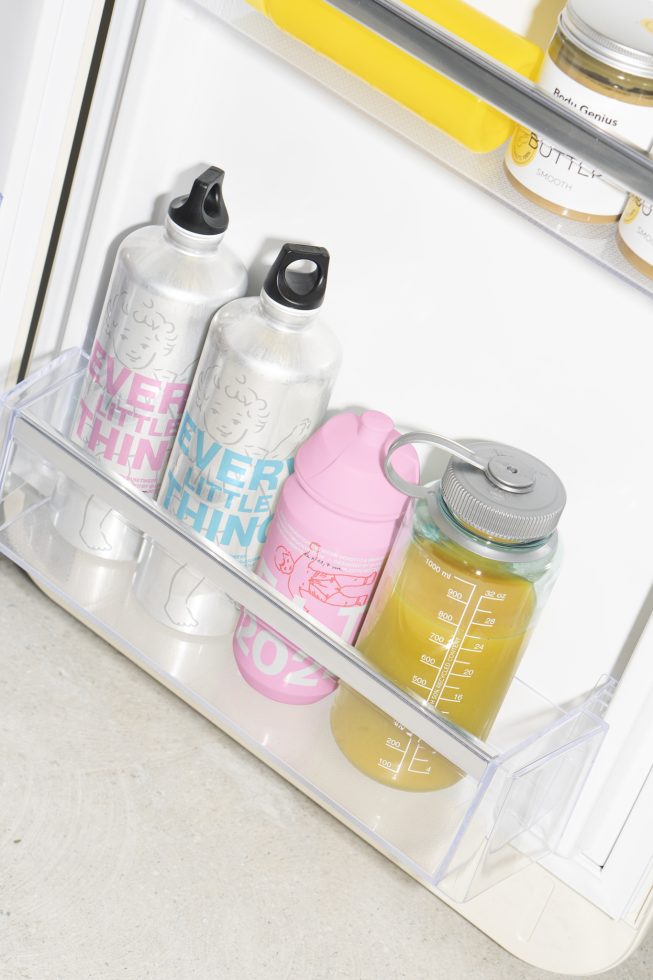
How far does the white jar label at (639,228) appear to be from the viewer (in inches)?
20.8

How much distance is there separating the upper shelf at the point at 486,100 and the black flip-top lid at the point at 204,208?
9 centimetres

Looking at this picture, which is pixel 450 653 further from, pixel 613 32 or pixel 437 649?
pixel 613 32

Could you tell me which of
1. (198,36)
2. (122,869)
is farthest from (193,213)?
(122,869)

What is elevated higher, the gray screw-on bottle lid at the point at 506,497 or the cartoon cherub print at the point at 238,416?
the gray screw-on bottle lid at the point at 506,497

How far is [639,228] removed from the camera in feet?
1.75

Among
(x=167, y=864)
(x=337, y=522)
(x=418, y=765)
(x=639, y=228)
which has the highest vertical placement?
(x=639, y=228)

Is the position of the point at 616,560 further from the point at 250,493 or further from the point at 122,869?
the point at 122,869

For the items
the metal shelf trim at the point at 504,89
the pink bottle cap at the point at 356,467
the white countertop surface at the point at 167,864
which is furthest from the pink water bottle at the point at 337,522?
the metal shelf trim at the point at 504,89

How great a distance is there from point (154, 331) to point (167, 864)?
31 centimetres

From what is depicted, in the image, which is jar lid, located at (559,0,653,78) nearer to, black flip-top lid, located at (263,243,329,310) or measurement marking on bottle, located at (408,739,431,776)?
black flip-top lid, located at (263,243,329,310)

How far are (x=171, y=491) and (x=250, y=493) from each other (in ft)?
0.20

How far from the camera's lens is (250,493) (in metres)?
0.71

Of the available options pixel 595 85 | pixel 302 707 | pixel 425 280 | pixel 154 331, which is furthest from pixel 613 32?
pixel 302 707

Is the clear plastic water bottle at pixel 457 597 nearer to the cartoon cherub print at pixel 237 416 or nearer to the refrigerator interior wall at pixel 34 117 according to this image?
the cartoon cherub print at pixel 237 416
